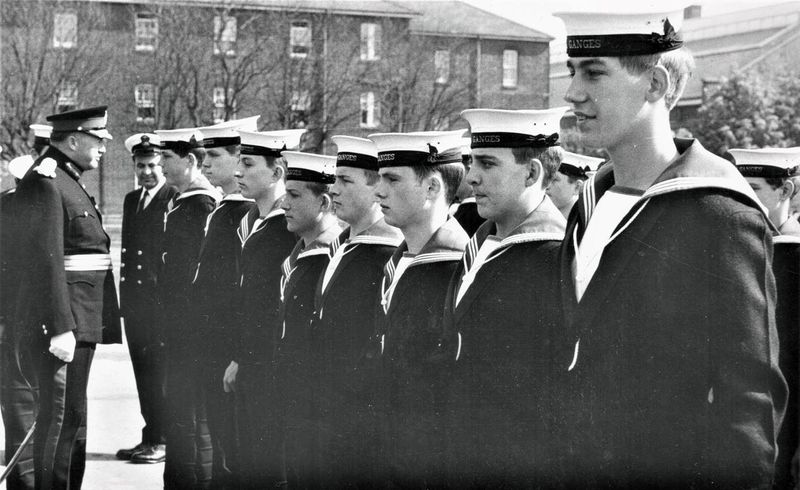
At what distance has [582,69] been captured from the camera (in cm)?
253

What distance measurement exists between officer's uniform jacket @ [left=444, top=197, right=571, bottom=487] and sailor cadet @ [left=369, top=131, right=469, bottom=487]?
19cm

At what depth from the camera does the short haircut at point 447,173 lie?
4.42 meters

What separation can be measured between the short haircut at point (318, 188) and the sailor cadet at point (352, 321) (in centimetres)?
57

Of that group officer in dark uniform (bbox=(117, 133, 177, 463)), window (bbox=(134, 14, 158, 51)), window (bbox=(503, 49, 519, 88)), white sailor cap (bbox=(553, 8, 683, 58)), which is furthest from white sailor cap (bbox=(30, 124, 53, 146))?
window (bbox=(503, 49, 519, 88))

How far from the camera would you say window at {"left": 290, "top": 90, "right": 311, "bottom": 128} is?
33.1 metres

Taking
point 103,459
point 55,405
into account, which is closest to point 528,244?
point 55,405

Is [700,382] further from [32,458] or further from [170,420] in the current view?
[170,420]

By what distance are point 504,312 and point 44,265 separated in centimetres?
310

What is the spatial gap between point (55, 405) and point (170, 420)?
49.8 inches

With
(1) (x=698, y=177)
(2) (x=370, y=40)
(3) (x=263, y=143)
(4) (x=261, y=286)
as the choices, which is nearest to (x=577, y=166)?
(3) (x=263, y=143)

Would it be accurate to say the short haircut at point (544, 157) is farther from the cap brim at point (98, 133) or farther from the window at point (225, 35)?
the window at point (225, 35)

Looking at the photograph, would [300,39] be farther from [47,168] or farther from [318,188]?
[318,188]

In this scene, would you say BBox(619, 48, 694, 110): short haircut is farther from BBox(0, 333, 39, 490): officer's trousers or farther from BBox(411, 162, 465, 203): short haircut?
BBox(0, 333, 39, 490): officer's trousers

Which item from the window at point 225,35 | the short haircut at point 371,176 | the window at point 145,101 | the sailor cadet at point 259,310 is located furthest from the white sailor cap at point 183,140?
the window at point 145,101
